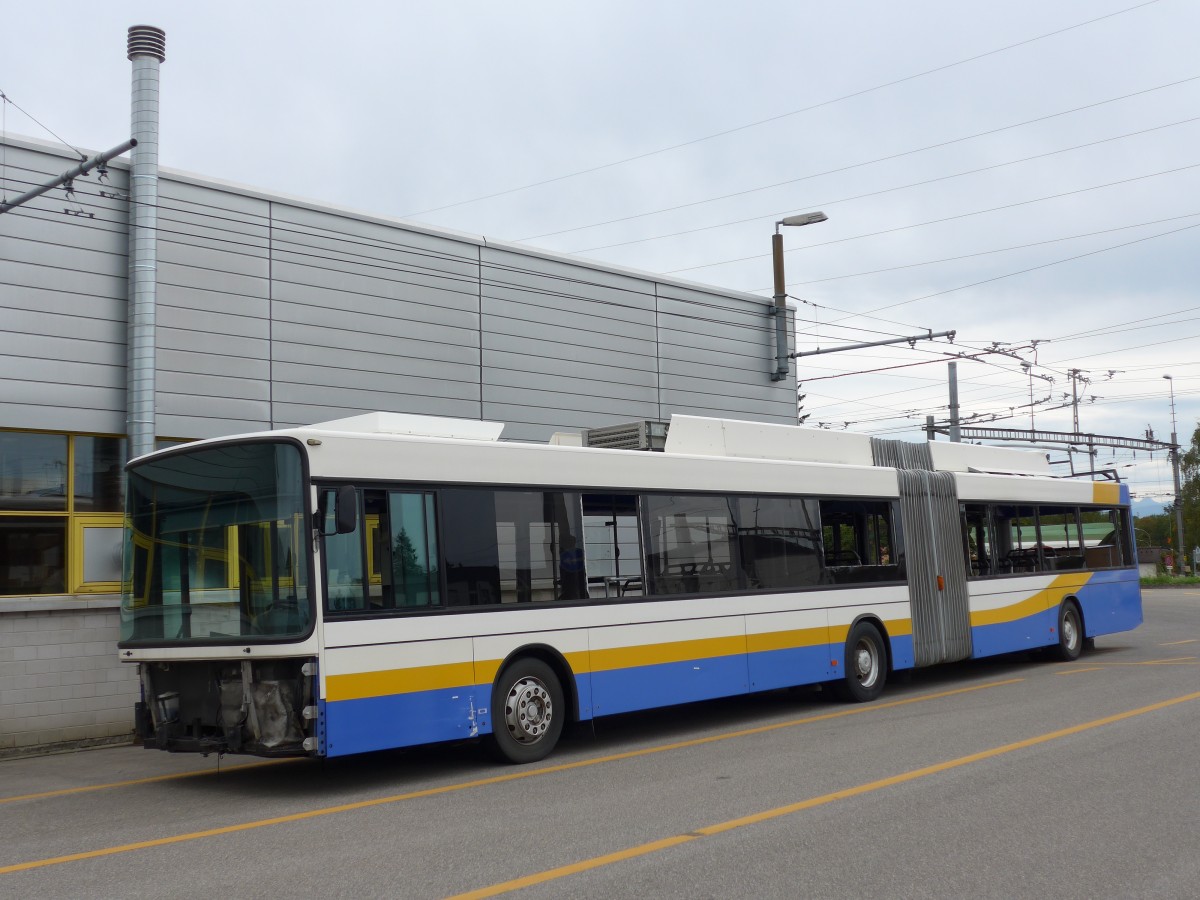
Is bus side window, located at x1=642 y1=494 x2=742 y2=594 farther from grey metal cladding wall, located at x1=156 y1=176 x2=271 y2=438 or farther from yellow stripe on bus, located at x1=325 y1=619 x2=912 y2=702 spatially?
grey metal cladding wall, located at x1=156 y1=176 x2=271 y2=438

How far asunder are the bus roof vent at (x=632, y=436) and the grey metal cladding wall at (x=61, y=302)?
19.3 ft

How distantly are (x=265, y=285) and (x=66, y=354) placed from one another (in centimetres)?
291

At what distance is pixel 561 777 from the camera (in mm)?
9477

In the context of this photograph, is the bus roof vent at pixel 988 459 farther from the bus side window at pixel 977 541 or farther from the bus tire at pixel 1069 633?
the bus tire at pixel 1069 633

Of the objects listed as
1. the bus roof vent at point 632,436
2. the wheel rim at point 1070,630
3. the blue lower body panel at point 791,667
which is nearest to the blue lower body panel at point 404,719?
the bus roof vent at point 632,436

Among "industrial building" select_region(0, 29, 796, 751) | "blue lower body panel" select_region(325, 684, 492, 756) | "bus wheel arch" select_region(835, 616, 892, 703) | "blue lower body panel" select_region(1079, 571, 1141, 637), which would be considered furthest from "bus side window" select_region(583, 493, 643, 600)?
"blue lower body panel" select_region(1079, 571, 1141, 637)

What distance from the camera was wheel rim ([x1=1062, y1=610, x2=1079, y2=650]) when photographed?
1864 cm

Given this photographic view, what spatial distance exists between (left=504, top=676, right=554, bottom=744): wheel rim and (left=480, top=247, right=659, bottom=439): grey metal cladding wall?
839cm

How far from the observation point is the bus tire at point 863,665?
1420 cm

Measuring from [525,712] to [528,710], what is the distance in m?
0.04

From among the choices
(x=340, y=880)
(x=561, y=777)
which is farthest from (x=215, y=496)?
(x=340, y=880)

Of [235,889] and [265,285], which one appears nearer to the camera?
[235,889]

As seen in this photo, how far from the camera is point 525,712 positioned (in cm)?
1037

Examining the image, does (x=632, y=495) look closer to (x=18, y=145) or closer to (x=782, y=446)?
(x=782, y=446)
